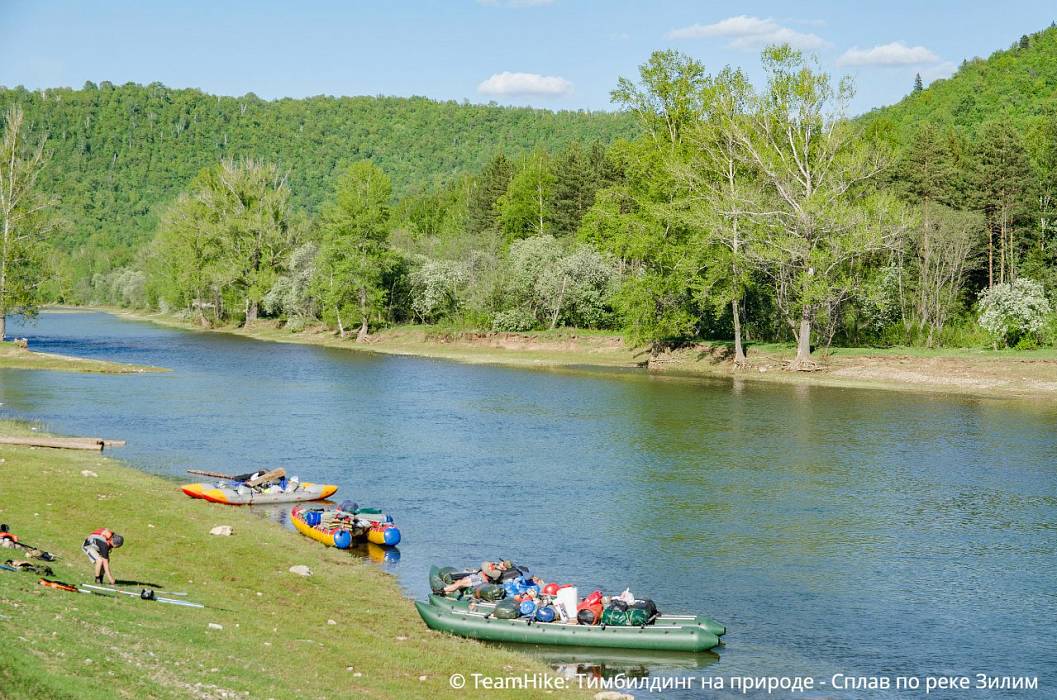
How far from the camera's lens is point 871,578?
3000cm

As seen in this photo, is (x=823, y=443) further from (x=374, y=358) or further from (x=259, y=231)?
(x=259, y=231)

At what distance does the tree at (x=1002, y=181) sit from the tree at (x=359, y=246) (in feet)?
209

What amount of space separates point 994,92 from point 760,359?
82.6 metres

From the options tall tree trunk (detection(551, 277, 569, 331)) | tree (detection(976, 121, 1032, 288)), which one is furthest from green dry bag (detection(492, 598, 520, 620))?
tall tree trunk (detection(551, 277, 569, 331))

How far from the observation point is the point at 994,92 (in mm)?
143125

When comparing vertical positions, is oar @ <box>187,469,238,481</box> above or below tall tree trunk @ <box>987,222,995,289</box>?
below

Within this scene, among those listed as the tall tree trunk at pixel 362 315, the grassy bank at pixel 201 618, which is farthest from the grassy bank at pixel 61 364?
the grassy bank at pixel 201 618

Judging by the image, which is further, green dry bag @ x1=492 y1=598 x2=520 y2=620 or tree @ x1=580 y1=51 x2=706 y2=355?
tree @ x1=580 y1=51 x2=706 y2=355

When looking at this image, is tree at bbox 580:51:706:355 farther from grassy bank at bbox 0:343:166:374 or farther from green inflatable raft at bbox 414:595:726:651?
green inflatable raft at bbox 414:595:726:651

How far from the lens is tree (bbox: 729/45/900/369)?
78.2 meters

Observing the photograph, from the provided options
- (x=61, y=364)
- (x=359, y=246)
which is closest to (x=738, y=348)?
(x=359, y=246)

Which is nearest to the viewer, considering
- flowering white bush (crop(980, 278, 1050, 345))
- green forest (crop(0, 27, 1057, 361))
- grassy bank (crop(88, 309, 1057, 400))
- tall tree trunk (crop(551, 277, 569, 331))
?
grassy bank (crop(88, 309, 1057, 400))

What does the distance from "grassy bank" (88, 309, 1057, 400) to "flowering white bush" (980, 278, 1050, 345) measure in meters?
2.30

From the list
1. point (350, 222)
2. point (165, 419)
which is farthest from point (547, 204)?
point (165, 419)
